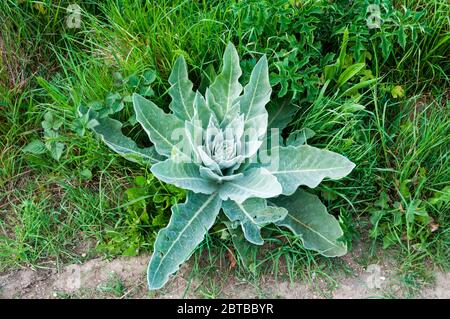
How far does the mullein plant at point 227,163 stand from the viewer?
2.19 metres

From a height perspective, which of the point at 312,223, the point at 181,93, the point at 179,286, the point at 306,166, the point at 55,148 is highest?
the point at 181,93

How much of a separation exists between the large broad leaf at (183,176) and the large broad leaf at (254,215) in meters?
0.15

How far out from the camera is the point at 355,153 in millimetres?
2477

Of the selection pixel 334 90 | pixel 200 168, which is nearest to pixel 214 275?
pixel 200 168

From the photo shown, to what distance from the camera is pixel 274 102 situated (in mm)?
2559

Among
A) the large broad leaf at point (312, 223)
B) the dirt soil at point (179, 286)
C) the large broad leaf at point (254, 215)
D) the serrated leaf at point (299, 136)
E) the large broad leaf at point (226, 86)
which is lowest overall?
the dirt soil at point (179, 286)

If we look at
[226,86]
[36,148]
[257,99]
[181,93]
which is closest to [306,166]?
[257,99]

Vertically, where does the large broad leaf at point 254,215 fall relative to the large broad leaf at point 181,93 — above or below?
below

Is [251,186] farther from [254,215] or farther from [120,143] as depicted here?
[120,143]

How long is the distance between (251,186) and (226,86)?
0.51 metres

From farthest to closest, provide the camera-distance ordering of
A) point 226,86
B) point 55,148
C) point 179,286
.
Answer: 1. point 55,148
2. point 226,86
3. point 179,286

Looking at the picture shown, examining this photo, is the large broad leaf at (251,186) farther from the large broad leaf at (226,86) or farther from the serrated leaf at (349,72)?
the serrated leaf at (349,72)

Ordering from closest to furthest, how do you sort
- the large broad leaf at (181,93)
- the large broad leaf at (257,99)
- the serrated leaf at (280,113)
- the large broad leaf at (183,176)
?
the large broad leaf at (183,176)
the large broad leaf at (257,99)
the large broad leaf at (181,93)
the serrated leaf at (280,113)

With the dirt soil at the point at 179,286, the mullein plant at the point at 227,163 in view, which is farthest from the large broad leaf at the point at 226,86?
the dirt soil at the point at 179,286
